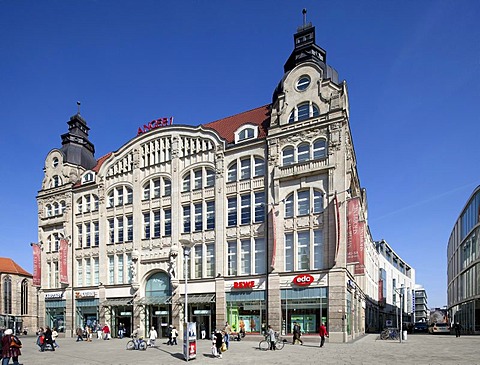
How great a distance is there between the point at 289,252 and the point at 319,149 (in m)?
8.82

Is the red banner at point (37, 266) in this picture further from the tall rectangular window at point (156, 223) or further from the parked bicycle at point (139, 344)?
the parked bicycle at point (139, 344)

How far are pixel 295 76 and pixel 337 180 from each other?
10088mm

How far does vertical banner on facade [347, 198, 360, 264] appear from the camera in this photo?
32688mm

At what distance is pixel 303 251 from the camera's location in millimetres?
35062

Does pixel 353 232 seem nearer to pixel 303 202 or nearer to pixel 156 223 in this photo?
pixel 303 202

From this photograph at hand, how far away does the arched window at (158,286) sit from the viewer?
42062mm

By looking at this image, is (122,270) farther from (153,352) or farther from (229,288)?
(153,352)

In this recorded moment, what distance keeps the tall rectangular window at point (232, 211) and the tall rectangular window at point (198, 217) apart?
10.2ft

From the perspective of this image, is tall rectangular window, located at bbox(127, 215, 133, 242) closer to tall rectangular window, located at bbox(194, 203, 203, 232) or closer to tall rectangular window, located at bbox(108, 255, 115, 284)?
tall rectangular window, located at bbox(108, 255, 115, 284)

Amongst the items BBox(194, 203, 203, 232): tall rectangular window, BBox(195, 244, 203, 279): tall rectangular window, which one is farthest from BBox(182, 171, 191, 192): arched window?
BBox(195, 244, 203, 279): tall rectangular window

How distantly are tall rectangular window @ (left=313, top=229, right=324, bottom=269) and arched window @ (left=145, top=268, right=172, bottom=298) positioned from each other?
15.3m

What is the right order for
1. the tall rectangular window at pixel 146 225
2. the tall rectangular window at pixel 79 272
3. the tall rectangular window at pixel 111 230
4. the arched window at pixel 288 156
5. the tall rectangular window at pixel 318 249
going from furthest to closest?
the tall rectangular window at pixel 79 272 → the tall rectangular window at pixel 111 230 → the tall rectangular window at pixel 146 225 → the arched window at pixel 288 156 → the tall rectangular window at pixel 318 249

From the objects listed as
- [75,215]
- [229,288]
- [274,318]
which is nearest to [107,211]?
[75,215]

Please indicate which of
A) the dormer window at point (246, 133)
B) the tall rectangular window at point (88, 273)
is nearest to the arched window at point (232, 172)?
the dormer window at point (246, 133)
